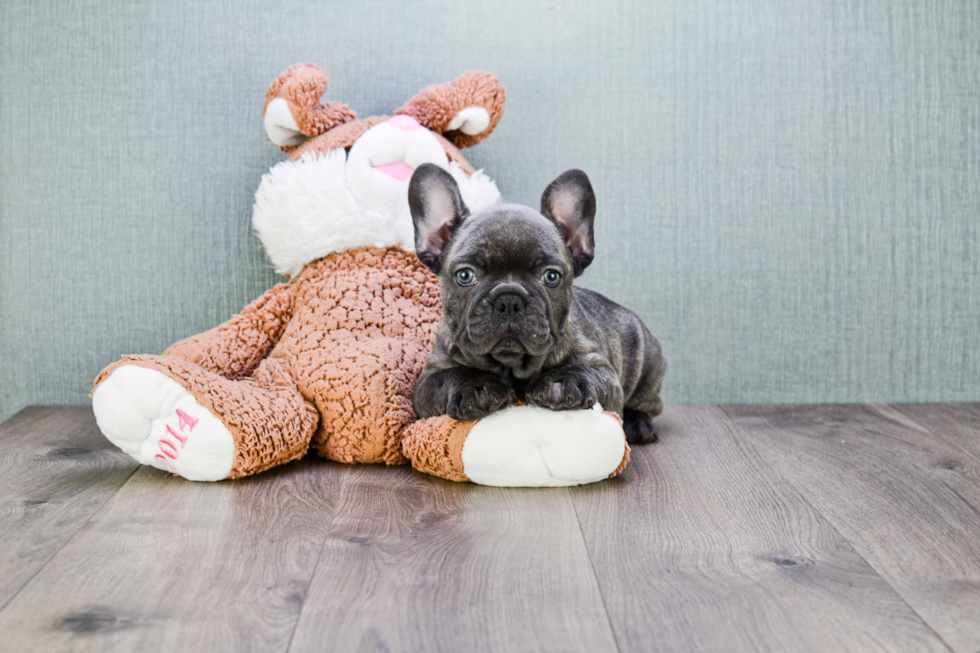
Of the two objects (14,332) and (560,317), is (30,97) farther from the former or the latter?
(560,317)

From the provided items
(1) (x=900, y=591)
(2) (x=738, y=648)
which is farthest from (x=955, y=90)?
(2) (x=738, y=648)

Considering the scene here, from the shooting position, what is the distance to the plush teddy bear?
159 cm

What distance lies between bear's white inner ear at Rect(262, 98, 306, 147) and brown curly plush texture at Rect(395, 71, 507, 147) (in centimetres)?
27

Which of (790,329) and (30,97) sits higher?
(30,97)

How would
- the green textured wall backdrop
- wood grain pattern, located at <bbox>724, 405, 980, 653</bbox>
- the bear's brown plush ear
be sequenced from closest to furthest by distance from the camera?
wood grain pattern, located at <bbox>724, 405, 980, 653</bbox> < the bear's brown plush ear < the green textured wall backdrop

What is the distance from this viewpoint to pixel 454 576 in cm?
122

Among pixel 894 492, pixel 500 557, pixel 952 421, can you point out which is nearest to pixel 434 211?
pixel 500 557

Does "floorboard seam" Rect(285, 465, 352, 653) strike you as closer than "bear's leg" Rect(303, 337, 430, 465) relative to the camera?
Yes

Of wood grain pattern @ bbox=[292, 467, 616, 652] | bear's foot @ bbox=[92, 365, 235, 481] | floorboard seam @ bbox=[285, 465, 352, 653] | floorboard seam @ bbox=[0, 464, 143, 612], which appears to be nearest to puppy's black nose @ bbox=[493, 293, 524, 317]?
wood grain pattern @ bbox=[292, 467, 616, 652]

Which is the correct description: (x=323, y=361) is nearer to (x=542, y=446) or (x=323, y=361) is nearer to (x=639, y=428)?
(x=542, y=446)

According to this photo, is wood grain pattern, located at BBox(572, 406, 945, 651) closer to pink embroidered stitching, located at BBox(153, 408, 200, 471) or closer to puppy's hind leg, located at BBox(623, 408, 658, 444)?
puppy's hind leg, located at BBox(623, 408, 658, 444)

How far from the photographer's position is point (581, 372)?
64.3 inches

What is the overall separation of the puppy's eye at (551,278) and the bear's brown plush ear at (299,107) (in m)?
0.81

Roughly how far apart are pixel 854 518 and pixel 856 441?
60cm
